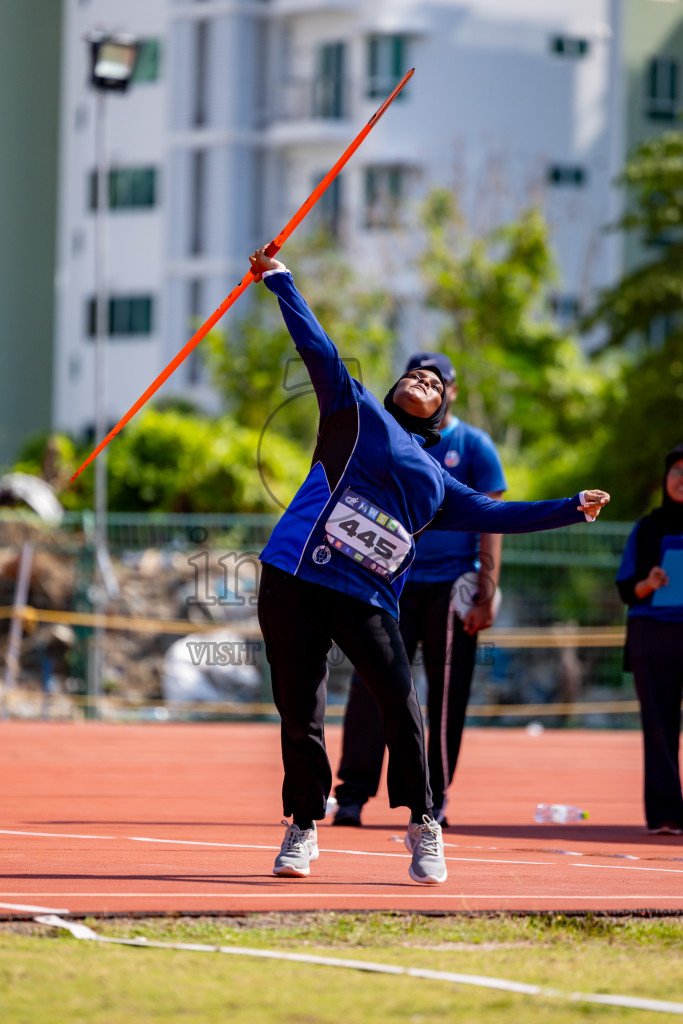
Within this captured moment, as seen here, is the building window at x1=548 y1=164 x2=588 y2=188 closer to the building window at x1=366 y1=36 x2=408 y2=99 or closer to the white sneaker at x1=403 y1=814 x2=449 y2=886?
the building window at x1=366 y1=36 x2=408 y2=99

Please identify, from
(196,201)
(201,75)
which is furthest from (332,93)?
(196,201)

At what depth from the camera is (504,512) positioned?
598 cm

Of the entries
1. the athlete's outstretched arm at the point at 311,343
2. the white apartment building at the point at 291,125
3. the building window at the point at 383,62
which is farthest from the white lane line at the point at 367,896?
the building window at the point at 383,62

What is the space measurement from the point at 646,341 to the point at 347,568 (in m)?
22.3

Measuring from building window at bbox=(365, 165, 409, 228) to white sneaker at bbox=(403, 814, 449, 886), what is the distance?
112 ft

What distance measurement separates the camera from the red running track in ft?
17.7

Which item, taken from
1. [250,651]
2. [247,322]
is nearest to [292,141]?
[247,322]

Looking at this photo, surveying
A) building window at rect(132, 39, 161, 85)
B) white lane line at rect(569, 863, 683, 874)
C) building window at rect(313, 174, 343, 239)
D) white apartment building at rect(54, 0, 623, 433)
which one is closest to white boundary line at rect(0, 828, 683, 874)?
white lane line at rect(569, 863, 683, 874)

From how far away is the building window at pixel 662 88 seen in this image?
143ft

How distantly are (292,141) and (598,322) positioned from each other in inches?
696

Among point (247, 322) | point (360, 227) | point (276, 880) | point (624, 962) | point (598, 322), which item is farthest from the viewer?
point (360, 227)

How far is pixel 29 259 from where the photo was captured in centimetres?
4653

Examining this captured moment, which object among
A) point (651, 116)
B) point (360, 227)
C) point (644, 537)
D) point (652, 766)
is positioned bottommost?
point (652, 766)

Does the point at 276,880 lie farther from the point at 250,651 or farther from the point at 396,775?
the point at 250,651
